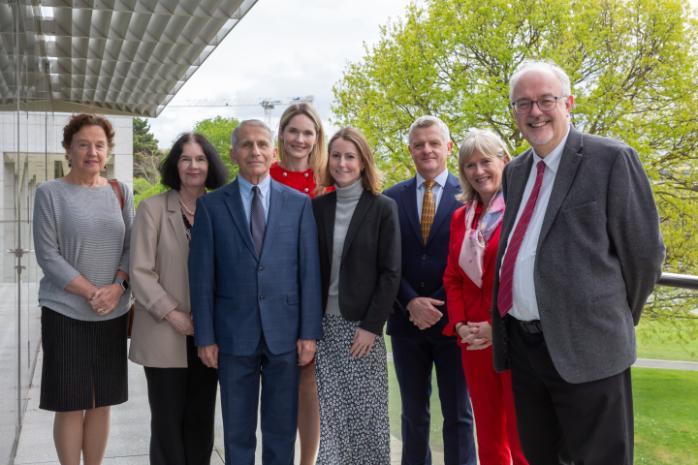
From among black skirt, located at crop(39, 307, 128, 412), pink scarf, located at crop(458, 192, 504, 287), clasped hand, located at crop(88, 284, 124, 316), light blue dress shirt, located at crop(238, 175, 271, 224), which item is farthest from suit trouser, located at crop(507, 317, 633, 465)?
black skirt, located at crop(39, 307, 128, 412)

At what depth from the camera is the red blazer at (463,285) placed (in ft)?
9.49

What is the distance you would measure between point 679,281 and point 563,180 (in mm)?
824

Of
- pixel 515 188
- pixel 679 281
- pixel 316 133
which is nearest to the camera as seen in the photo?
pixel 515 188

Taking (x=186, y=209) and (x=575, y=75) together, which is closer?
(x=186, y=209)

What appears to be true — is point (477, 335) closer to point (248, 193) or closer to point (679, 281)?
point (679, 281)

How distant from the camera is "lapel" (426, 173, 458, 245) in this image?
3221 mm

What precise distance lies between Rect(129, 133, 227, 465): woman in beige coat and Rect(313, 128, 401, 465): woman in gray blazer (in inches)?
21.8

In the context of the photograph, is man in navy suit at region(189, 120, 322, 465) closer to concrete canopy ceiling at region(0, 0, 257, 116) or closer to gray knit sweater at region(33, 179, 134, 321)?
gray knit sweater at region(33, 179, 134, 321)

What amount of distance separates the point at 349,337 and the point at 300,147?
0.96 m

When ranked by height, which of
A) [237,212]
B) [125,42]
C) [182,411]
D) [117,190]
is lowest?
[182,411]

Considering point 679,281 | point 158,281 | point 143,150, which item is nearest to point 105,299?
point 158,281

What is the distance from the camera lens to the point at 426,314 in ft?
10.2

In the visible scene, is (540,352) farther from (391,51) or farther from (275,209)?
(391,51)

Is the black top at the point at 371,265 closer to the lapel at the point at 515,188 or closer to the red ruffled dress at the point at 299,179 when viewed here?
the red ruffled dress at the point at 299,179
